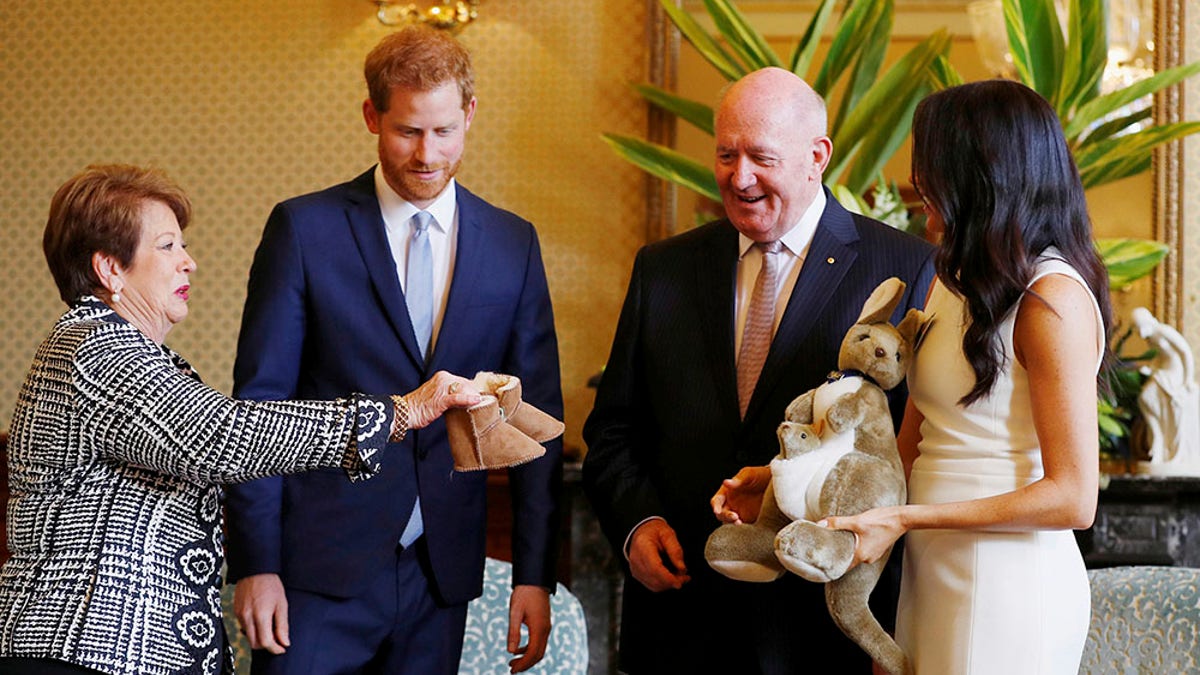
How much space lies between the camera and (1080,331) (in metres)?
1.59

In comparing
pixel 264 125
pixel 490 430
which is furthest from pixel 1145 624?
pixel 264 125

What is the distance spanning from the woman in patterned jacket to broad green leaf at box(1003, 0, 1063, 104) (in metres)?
2.66

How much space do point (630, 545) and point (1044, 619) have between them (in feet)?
2.37

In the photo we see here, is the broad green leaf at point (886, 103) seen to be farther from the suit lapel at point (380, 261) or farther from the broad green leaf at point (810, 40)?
the suit lapel at point (380, 261)

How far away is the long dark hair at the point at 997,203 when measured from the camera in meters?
1.63

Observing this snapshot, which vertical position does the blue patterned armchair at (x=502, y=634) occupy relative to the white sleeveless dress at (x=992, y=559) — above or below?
below

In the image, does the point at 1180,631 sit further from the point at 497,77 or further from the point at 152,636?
the point at 497,77

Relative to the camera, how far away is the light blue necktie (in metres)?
2.28

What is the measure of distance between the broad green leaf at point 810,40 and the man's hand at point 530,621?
2.17m

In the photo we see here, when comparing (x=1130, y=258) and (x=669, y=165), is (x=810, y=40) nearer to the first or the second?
(x=669, y=165)

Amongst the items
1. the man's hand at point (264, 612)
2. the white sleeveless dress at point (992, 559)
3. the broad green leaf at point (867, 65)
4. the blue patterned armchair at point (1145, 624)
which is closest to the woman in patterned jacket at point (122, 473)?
the man's hand at point (264, 612)

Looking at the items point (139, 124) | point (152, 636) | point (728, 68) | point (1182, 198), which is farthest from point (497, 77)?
point (152, 636)

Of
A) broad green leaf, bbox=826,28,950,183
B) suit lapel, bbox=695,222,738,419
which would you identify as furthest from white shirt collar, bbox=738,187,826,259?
broad green leaf, bbox=826,28,950,183

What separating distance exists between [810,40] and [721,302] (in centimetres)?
199
